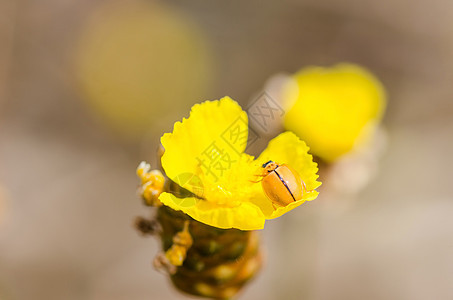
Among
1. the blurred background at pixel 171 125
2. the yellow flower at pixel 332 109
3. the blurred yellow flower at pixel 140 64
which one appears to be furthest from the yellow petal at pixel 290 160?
the blurred yellow flower at pixel 140 64

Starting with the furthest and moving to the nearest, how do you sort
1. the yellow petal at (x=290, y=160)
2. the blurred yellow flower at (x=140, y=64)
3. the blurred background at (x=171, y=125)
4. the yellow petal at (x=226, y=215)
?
the blurred yellow flower at (x=140, y=64) → the blurred background at (x=171, y=125) → the yellow petal at (x=290, y=160) → the yellow petal at (x=226, y=215)

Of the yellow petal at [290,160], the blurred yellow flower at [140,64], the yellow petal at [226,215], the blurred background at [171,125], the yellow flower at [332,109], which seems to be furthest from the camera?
the blurred yellow flower at [140,64]

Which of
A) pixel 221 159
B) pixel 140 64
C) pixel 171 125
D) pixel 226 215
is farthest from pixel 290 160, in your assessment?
pixel 140 64

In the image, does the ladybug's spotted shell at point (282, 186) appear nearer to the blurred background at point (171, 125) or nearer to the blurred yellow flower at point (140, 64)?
the blurred background at point (171, 125)

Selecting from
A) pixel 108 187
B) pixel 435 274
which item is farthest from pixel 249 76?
pixel 435 274

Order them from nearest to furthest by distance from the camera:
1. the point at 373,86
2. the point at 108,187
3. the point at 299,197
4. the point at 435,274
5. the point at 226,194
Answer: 1. the point at 299,197
2. the point at 226,194
3. the point at 373,86
4. the point at 435,274
5. the point at 108,187

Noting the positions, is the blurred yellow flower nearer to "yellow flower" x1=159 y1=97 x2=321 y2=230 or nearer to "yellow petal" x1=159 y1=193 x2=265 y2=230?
"yellow flower" x1=159 y1=97 x2=321 y2=230

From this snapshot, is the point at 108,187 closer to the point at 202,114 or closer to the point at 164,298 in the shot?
the point at 164,298

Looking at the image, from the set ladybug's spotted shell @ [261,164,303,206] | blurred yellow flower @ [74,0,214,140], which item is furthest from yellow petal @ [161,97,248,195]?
blurred yellow flower @ [74,0,214,140]
